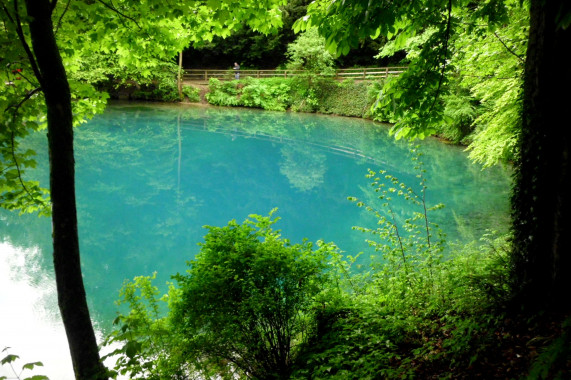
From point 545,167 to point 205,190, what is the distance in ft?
35.0

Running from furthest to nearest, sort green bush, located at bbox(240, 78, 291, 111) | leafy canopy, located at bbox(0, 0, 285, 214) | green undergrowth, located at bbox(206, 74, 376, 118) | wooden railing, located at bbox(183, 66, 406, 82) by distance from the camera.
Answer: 1. green bush, located at bbox(240, 78, 291, 111)
2. green undergrowth, located at bbox(206, 74, 376, 118)
3. wooden railing, located at bbox(183, 66, 406, 82)
4. leafy canopy, located at bbox(0, 0, 285, 214)

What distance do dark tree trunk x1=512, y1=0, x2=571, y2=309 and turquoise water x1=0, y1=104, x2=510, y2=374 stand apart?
198 inches

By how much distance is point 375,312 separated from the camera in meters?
3.41

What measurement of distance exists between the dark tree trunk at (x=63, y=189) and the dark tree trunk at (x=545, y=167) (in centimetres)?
309

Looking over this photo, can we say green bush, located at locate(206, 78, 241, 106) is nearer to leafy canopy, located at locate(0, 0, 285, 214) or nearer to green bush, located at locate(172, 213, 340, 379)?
leafy canopy, located at locate(0, 0, 285, 214)

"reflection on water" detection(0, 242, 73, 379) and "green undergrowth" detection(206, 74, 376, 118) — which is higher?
"green undergrowth" detection(206, 74, 376, 118)

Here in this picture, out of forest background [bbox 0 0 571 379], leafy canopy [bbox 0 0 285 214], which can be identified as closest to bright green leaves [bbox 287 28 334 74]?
leafy canopy [bbox 0 0 285 214]

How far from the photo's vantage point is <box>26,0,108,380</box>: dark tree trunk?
2485mm

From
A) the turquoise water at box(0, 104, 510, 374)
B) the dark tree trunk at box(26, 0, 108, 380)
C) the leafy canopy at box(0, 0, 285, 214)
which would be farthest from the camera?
the turquoise water at box(0, 104, 510, 374)

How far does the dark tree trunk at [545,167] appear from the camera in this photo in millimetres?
2242

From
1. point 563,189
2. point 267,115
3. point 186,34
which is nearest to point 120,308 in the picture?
point 186,34

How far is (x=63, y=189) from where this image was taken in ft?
8.48

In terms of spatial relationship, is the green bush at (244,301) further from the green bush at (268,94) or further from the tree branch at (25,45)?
the green bush at (268,94)

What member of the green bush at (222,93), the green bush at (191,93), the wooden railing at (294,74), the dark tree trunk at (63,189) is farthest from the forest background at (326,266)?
the green bush at (191,93)
